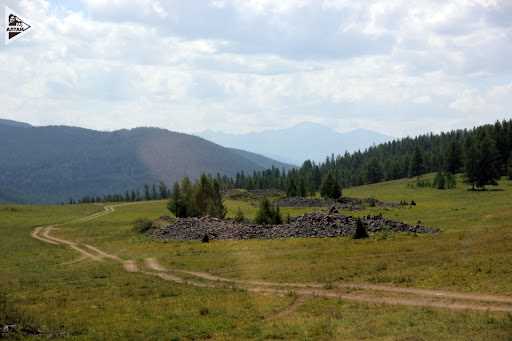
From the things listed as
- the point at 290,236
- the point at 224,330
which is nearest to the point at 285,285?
the point at 224,330

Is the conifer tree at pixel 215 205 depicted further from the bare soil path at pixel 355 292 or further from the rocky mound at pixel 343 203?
the bare soil path at pixel 355 292

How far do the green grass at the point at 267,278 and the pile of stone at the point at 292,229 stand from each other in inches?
179

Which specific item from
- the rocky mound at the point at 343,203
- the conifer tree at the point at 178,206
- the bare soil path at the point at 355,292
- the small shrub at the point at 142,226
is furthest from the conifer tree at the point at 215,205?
the bare soil path at the point at 355,292

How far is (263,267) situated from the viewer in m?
44.2

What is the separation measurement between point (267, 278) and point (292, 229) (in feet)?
92.3

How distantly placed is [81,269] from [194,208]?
50.9 meters

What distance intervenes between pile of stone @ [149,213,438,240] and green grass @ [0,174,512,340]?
4543mm

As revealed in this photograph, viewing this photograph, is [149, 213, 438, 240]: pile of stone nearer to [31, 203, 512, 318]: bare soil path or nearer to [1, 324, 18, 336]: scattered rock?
[31, 203, 512, 318]: bare soil path

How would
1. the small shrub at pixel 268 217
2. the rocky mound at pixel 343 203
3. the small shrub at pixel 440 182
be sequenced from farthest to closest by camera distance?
the small shrub at pixel 440 182
the rocky mound at pixel 343 203
the small shrub at pixel 268 217

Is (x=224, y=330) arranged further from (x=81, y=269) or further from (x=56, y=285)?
(x=81, y=269)

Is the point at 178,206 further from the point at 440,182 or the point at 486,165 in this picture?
the point at 440,182

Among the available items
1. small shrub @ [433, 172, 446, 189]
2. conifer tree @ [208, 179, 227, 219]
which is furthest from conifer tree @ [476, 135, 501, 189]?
conifer tree @ [208, 179, 227, 219]

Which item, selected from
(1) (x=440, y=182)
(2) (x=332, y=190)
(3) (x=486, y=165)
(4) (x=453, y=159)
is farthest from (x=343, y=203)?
(4) (x=453, y=159)

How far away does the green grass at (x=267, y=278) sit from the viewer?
2339cm
